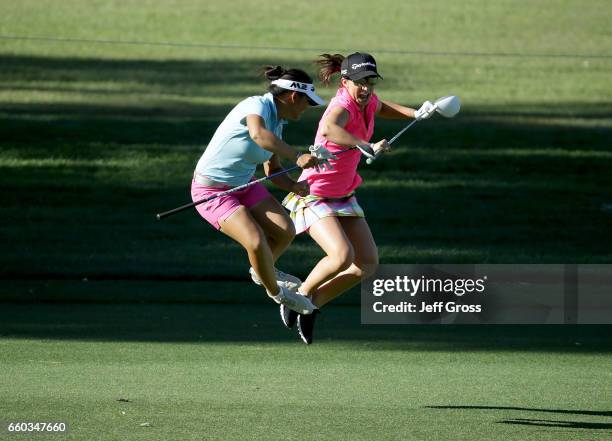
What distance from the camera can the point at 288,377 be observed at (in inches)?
373

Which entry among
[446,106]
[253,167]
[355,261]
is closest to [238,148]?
[253,167]

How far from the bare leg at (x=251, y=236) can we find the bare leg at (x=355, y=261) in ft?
2.60

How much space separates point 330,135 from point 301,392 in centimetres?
176

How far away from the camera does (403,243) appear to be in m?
17.9

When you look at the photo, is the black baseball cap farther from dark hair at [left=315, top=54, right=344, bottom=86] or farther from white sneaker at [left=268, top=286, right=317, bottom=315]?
white sneaker at [left=268, top=286, right=317, bottom=315]

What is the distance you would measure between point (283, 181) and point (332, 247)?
0.58 metres

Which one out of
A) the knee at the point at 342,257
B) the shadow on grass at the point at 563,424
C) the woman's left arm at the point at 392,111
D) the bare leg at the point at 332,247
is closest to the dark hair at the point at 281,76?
the woman's left arm at the point at 392,111

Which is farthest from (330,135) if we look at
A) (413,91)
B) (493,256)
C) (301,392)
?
(413,91)

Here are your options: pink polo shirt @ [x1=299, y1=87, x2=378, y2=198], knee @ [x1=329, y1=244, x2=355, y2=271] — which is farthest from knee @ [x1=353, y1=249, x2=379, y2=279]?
pink polo shirt @ [x1=299, y1=87, x2=378, y2=198]

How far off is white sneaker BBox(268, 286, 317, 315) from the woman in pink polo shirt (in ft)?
0.66

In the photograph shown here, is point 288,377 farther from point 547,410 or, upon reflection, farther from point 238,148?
point 547,410

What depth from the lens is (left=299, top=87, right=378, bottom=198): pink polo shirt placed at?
9375 millimetres

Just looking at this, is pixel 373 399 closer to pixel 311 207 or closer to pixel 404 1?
pixel 311 207

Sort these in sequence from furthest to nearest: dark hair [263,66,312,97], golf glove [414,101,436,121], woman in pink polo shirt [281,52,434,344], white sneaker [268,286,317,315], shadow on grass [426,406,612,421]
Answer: golf glove [414,101,436,121]
white sneaker [268,286,317,315]
woman in pink polo shirt [281,52,434,344]
dark hair [263,66,312,97]
shadow on grass [426,406,612,421]
